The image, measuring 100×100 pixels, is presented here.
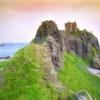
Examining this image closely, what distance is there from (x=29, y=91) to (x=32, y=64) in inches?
355

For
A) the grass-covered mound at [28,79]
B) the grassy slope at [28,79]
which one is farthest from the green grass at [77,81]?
the grass-covered mound at [28,79]

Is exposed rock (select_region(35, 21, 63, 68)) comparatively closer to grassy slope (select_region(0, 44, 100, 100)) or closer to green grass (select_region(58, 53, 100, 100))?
green grass (select_region(58, 53, 100, 100))

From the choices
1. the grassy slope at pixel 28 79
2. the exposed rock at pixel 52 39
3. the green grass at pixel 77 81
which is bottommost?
the green grass at pixel 77 81

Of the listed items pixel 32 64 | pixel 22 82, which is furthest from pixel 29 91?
pixel 32 64

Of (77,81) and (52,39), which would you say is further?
(77,81)

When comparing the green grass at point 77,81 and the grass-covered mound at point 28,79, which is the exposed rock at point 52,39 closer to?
the green grass at point 77,81

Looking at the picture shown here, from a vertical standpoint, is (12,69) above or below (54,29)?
below

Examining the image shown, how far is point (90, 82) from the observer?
118188mm

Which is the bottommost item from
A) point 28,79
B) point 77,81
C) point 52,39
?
point 77,81

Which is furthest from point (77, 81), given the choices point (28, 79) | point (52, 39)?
point (28, 79)

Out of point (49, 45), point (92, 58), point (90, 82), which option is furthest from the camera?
point (92, 58)

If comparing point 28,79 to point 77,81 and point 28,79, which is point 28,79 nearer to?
point 28,79

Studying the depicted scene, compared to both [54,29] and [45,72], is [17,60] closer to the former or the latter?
[45,72]

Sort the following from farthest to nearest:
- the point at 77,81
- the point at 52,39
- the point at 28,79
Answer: the point at 77,81, the point at 52,39, the point at 28,79
